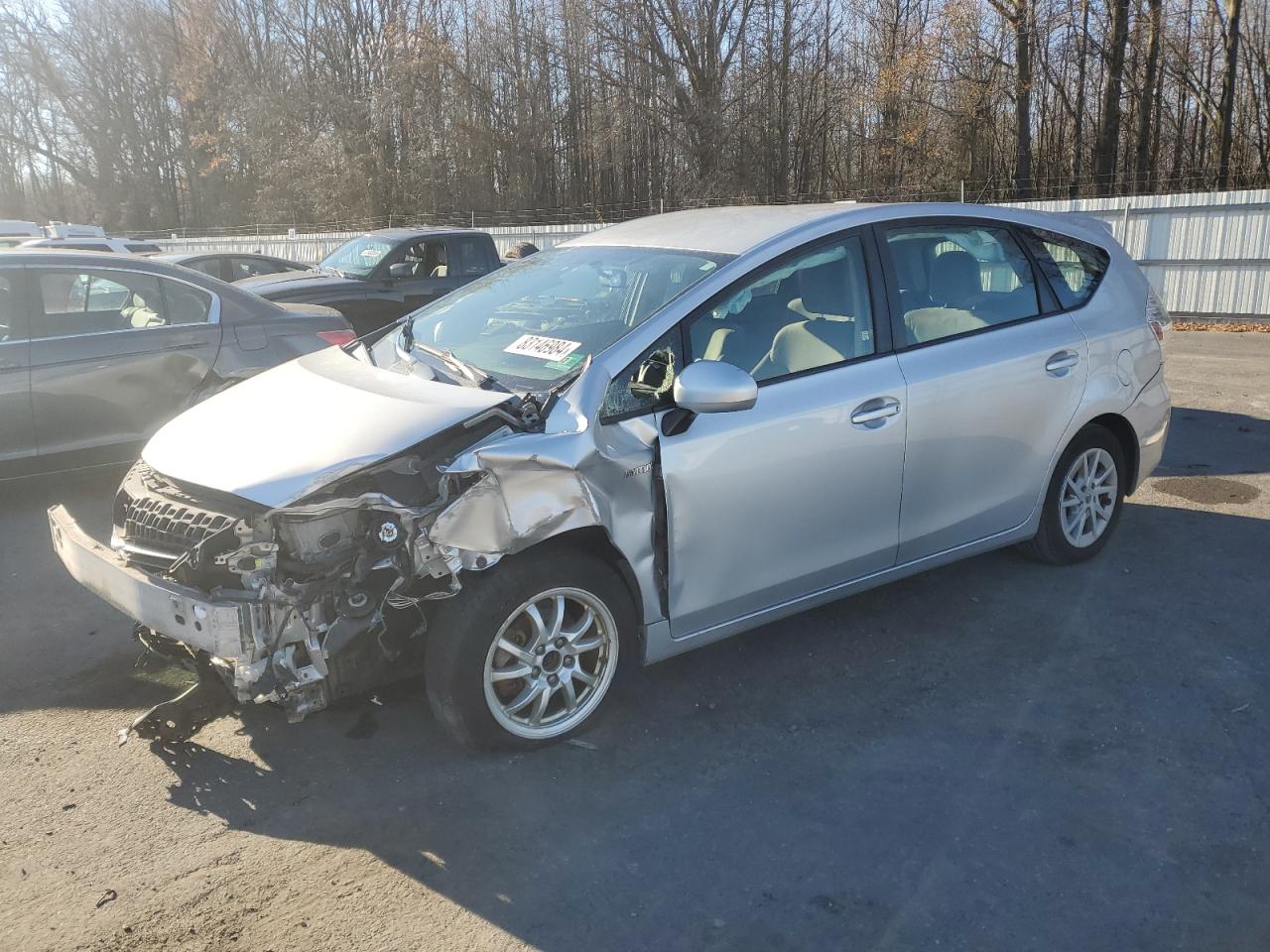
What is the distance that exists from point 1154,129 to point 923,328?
25.3m

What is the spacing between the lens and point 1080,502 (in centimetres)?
514

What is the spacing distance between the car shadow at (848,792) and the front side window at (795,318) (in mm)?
1278

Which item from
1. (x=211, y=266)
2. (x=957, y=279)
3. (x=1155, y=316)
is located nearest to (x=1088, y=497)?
(x=1155, y=316)

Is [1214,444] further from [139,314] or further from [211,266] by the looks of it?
[211,266]

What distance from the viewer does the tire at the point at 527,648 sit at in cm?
327

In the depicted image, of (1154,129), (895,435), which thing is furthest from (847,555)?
(1154,129)

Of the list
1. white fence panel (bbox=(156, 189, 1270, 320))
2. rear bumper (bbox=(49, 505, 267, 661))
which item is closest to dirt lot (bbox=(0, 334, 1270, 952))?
rear bumper (bbox=(49, 505, 267, 661))

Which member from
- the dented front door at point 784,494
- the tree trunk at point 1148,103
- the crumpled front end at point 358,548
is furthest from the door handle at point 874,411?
the tree trunk at point 1148,103

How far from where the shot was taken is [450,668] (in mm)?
3258

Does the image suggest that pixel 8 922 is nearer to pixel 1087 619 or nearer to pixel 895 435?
pixel 895 435

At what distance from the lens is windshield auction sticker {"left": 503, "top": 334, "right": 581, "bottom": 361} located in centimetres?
383

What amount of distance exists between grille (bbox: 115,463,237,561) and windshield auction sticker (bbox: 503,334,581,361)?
1236mm

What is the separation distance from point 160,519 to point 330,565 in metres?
0.71

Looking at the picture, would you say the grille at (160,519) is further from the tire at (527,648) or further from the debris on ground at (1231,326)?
the debris on ground at (1231,326)
